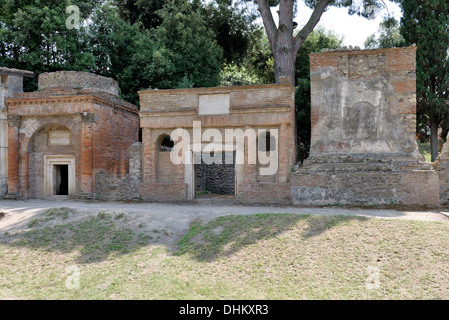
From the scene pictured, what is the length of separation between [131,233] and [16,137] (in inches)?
369

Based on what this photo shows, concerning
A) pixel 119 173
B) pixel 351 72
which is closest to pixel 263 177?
pixel 351 72

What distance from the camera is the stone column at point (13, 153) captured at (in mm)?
15039

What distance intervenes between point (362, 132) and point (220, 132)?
498cm

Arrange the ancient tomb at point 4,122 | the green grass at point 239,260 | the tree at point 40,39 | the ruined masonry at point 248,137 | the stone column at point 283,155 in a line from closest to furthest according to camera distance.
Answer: the green grass at point 239,260, the ruined masonry at point 248,137, the stone column at point 283,155, the ancient tomb at point 4,122, the tree at point 40,39

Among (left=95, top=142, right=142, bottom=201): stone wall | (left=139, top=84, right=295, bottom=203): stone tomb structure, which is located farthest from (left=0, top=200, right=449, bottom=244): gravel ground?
(left=95, top=142, right=142, bottom=201): stone wall

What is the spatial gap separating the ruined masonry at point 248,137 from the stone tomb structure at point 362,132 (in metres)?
0.03

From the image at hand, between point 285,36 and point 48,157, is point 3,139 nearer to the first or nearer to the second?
point 48,157

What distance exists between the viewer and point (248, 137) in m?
13.2

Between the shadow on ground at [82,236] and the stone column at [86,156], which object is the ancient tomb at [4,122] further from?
the shadow on ground at [82,236]

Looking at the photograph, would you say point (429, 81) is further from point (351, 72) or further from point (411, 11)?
point (351, 72)

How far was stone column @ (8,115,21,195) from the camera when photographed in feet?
49.3

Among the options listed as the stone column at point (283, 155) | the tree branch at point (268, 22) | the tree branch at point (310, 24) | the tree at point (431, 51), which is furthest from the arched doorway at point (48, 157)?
the tree at point (431, 51)

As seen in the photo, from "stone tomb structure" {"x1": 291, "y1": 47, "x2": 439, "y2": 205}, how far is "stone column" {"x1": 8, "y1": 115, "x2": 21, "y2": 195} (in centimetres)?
1124
